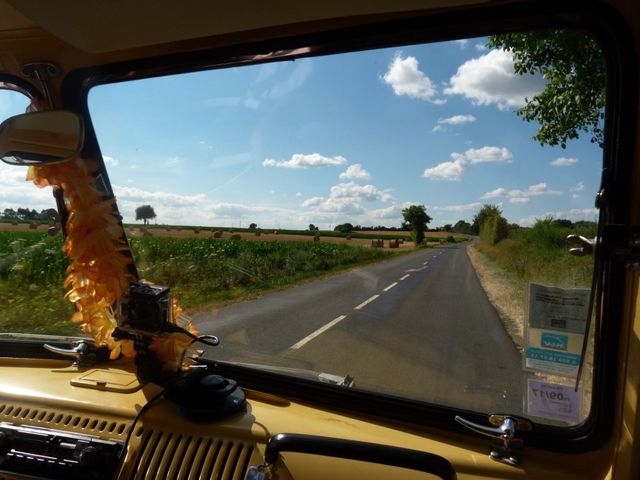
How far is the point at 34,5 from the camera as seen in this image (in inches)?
64.9

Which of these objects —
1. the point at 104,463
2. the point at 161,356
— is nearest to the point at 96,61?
the point at 161,356

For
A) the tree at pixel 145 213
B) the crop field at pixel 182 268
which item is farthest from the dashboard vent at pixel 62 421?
the tree at pixel 145 213

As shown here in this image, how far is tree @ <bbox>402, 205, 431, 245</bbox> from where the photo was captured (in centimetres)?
165

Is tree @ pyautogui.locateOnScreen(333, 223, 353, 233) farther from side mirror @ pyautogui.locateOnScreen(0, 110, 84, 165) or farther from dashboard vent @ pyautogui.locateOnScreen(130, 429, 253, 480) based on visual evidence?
side mirror @ pyautogui.locateOnScreen(0, 110, 84, 165)

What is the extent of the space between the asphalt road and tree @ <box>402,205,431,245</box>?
111mm

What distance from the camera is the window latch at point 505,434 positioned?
1.44m

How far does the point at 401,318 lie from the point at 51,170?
1778 mm

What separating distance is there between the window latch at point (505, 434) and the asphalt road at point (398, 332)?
0.06 meters

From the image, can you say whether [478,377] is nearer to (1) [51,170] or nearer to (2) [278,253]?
(2) [278,253]

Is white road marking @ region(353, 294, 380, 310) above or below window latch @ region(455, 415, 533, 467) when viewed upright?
above

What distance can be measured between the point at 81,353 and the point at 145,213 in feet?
2.41

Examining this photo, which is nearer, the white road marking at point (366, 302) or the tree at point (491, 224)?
the tree at point (491, 224)

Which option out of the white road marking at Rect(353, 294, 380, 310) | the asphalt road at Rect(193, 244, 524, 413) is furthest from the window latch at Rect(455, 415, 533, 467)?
the white road marking at Rect(353, 294, 380, 310)

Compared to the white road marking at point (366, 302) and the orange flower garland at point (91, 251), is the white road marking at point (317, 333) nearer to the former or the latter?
the white road marking at point (366, 302)
